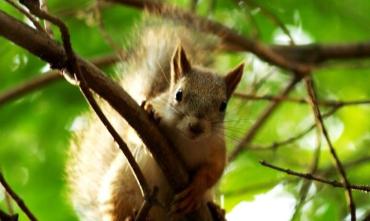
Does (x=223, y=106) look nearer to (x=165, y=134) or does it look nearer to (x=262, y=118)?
(x=165, y=134)

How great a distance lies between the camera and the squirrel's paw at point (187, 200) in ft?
11.3

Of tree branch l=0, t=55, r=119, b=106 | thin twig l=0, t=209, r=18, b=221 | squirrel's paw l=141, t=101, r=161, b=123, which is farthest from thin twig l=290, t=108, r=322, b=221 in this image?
thin twig l=0, t=209, r=18, b=221

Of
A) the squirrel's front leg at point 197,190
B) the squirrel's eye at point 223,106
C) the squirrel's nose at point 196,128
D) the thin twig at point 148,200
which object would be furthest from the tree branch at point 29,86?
the thin twig at point 148,200

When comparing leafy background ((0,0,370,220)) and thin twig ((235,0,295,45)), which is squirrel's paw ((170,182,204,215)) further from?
thin twig ((235,0,295,45))

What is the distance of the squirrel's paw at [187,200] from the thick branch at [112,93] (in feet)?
0.11

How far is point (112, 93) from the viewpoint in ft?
9.39

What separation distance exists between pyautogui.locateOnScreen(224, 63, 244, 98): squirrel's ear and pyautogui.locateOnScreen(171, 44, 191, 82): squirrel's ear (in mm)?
209

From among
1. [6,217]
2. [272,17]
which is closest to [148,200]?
[6,217]

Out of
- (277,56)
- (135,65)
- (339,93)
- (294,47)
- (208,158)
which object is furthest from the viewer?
(339,93)

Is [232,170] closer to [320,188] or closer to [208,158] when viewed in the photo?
[320,188]

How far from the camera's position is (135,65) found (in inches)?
161

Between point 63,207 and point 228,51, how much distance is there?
132 cm

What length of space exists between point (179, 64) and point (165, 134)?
427mm

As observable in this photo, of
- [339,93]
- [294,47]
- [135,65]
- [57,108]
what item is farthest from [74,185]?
[339,93]
